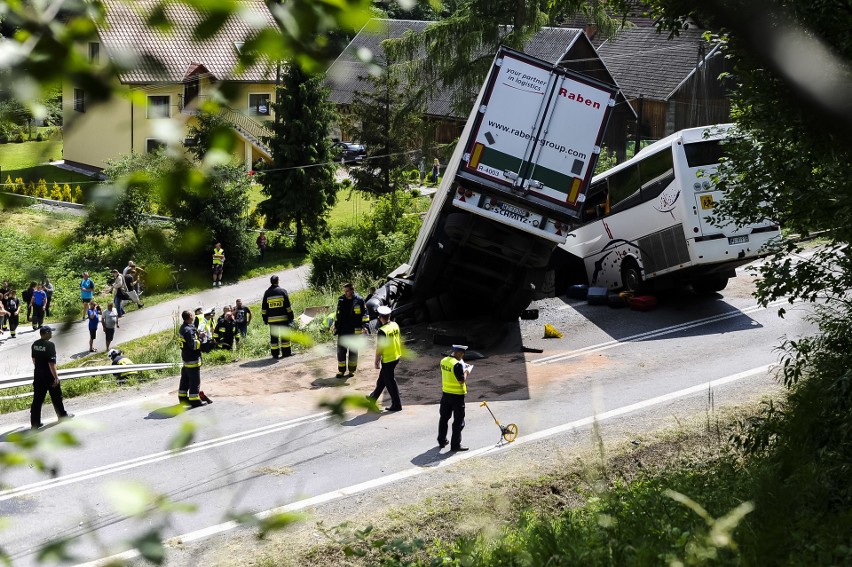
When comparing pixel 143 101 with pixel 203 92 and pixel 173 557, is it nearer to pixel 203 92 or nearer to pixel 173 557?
pixel 203 92

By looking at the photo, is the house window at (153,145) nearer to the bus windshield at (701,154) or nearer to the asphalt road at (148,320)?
the asphalt road at (148,320)

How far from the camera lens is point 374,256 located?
2377cm

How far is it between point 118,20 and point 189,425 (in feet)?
3.58

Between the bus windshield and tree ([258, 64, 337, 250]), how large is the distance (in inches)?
796

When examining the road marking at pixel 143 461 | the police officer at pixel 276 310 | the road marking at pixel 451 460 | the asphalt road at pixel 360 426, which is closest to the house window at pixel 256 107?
the road marking at pixel 451 460

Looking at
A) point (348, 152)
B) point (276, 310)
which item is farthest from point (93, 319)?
point (348, 152)

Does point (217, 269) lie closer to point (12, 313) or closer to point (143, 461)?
point (143, 461)

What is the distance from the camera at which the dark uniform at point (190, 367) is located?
13758mm

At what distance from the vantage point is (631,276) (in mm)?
19484

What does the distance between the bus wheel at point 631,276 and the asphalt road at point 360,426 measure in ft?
2.74

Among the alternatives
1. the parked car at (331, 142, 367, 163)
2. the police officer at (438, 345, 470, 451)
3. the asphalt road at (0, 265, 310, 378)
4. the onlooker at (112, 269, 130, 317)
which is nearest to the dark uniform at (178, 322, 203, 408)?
the asphalt road at (0, 265, 310, 378)

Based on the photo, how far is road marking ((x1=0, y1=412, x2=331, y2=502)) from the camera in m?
10.8

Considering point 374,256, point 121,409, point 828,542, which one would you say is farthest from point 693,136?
point 828,542

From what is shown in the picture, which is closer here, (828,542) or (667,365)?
(828,542)
